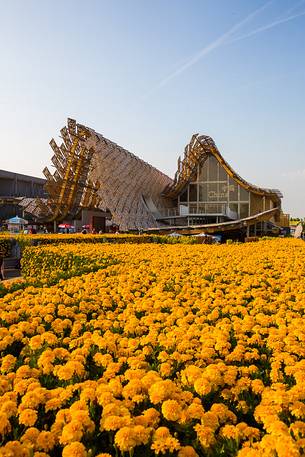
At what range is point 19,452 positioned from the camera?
2.30 metres

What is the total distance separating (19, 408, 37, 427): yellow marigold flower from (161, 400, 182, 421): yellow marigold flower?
0.82 meters

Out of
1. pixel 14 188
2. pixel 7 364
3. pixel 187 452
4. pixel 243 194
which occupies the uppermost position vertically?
pixel 14 188

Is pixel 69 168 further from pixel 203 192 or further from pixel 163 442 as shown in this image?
pixel 163 442

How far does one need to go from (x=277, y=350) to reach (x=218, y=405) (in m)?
1.25

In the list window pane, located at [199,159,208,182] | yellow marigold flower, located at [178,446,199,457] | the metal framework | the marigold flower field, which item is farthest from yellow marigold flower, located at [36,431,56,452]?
window pane, located at [199,159,208,182]

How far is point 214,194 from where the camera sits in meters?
60.1

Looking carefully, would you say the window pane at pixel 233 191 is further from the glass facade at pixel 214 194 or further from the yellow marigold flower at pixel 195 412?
the yellow marigold flower at pixel 195 412

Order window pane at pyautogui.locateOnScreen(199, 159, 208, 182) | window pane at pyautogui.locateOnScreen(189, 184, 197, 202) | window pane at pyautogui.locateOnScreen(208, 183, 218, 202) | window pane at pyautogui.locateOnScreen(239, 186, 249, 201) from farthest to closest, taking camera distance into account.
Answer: window pane at pyautogui.locateOnScreen(189, 184, 197, 202), window pane at pyautogui.locateOnScreen(199, 159, 208, 182), window pane at pyautogui.locateOnScreen(208, 183, 218, 202), window pane at pyautogui.locateOnScreen(239, 186, 249, 201)

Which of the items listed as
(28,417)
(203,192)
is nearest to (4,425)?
(28,417)

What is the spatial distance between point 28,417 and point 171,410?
90 cm

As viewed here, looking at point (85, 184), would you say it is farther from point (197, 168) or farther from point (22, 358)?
point (22, 358)

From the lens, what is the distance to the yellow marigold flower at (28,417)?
2584mm

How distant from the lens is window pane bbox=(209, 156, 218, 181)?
59938 millimetres

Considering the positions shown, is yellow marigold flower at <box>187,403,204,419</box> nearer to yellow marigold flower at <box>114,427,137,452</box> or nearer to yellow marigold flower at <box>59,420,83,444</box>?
yellow marigold flower at <box>114,427,137,452</box>
